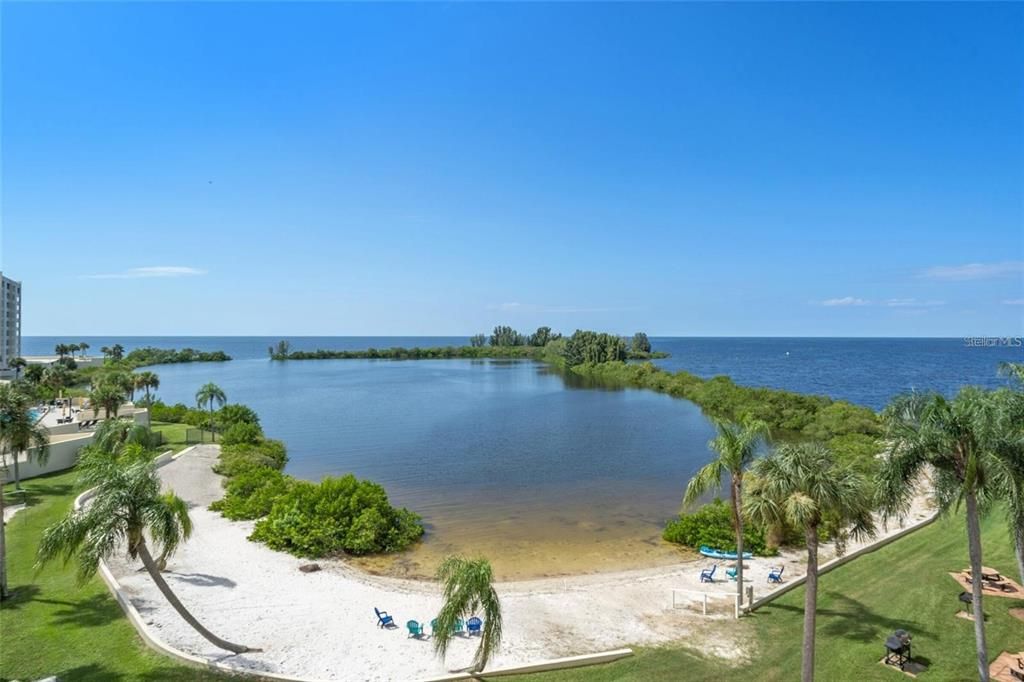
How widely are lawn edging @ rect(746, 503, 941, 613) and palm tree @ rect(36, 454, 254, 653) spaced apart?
57.5 feet

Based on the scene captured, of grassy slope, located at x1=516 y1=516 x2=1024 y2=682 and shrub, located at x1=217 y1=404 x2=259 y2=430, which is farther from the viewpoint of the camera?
shrub, located at x1=217 y1=404 x2=259 y2=430

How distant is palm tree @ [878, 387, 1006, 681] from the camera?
11258 mm

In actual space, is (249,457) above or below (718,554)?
above

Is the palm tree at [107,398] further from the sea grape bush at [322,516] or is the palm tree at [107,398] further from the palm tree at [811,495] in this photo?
the palm tree at [811,495]

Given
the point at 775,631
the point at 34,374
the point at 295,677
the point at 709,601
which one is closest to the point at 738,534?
the point at 709,601

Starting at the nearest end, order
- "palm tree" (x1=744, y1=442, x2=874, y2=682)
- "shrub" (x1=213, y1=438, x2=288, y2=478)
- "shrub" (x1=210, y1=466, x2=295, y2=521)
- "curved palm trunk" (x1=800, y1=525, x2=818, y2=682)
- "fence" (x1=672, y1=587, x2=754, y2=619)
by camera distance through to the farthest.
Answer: "curved palm trunk" (x1=800, y1=525, x2=818, y2=682) → "palm tree" (x1=744, y1=442, x2=874, y2=682) → "fence" (x1=672, y1=587, x2=754, y2=619) → "shrub" (x1=210, y1=466, x2=295, y2=521) → "shrub" (x1=213, y1=438, x2=288, y2=478)

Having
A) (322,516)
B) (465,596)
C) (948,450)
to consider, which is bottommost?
(322,516)

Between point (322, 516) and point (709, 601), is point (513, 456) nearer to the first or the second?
point (322, 516)

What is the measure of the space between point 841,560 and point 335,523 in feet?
70.8

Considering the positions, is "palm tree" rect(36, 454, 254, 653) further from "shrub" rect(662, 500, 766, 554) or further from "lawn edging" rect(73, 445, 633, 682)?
"shrub" rect(662, 500, 766, 554)

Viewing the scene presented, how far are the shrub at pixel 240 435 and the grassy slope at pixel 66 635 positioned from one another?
20924mm

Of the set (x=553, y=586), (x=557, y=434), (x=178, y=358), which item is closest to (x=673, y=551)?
(x=553, y=586)

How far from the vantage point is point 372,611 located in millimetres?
18516

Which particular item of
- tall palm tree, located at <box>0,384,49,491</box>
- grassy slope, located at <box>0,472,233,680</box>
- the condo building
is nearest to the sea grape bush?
grassy slope, located at <box>0,472,233,680</box>
